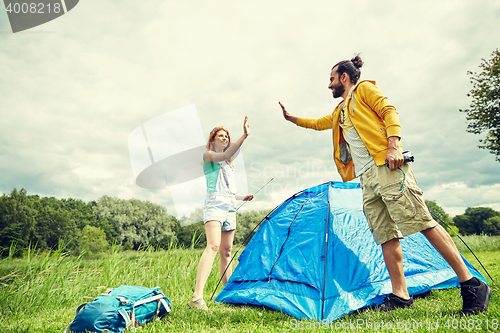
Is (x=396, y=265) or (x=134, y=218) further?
(x=134, y=218)

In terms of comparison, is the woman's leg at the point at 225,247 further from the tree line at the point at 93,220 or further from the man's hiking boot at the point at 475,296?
the tree line at the point at 93,220

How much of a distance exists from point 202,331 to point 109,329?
0.73 metres

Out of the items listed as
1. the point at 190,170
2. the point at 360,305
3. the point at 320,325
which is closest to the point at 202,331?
the point at 320,325

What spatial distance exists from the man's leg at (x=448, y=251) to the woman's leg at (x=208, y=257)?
72.3 inches

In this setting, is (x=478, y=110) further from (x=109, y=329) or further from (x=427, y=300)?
(x=109, y=329)

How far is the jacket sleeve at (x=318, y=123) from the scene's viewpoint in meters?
3.25

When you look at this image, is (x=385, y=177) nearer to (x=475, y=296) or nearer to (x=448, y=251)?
(x=448, y=251)

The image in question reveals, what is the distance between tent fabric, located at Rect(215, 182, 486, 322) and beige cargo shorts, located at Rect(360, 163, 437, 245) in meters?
0.55

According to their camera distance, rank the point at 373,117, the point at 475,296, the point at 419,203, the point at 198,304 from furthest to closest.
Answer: the point at 198,304 → the point at 373,117 → the point at 419,203 → the point at 475,296

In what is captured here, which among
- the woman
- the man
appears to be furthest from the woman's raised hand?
the man

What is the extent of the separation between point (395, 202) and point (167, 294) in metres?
3.94

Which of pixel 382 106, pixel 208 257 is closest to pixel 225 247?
pixel 208 257

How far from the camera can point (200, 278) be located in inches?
113

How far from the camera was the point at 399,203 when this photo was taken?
219 cm
